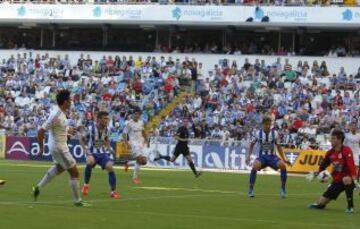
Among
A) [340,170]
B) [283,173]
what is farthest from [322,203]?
[283,173]

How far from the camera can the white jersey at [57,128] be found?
20531 mm

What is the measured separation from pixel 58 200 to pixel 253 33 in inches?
1496

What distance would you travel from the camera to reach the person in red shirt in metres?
21.6

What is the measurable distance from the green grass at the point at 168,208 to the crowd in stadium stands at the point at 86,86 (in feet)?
67.2

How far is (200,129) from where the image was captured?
155 ft

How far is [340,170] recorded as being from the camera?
2177 cm

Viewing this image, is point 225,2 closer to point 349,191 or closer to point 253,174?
point 253,174

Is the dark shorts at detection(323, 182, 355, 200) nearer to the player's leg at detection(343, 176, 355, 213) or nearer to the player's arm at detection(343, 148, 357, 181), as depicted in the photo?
the player's leg at detection(343, 176, 355, 213)

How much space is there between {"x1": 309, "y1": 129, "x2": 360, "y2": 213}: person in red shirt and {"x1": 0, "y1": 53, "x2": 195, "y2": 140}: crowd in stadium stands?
27047 millimetres

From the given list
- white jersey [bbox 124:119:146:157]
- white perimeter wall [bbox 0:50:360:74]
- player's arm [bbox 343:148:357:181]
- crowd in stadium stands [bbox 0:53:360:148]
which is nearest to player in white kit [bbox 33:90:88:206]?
player's arm [bbox 343:148:357:181]

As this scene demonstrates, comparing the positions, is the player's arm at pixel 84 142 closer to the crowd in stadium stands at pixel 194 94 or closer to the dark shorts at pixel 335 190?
the dark shorts at pixel 335 190

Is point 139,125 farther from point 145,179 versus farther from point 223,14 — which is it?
point 223,14

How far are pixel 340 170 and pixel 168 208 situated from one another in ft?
12.9

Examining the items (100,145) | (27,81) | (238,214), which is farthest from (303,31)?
(238,214)
